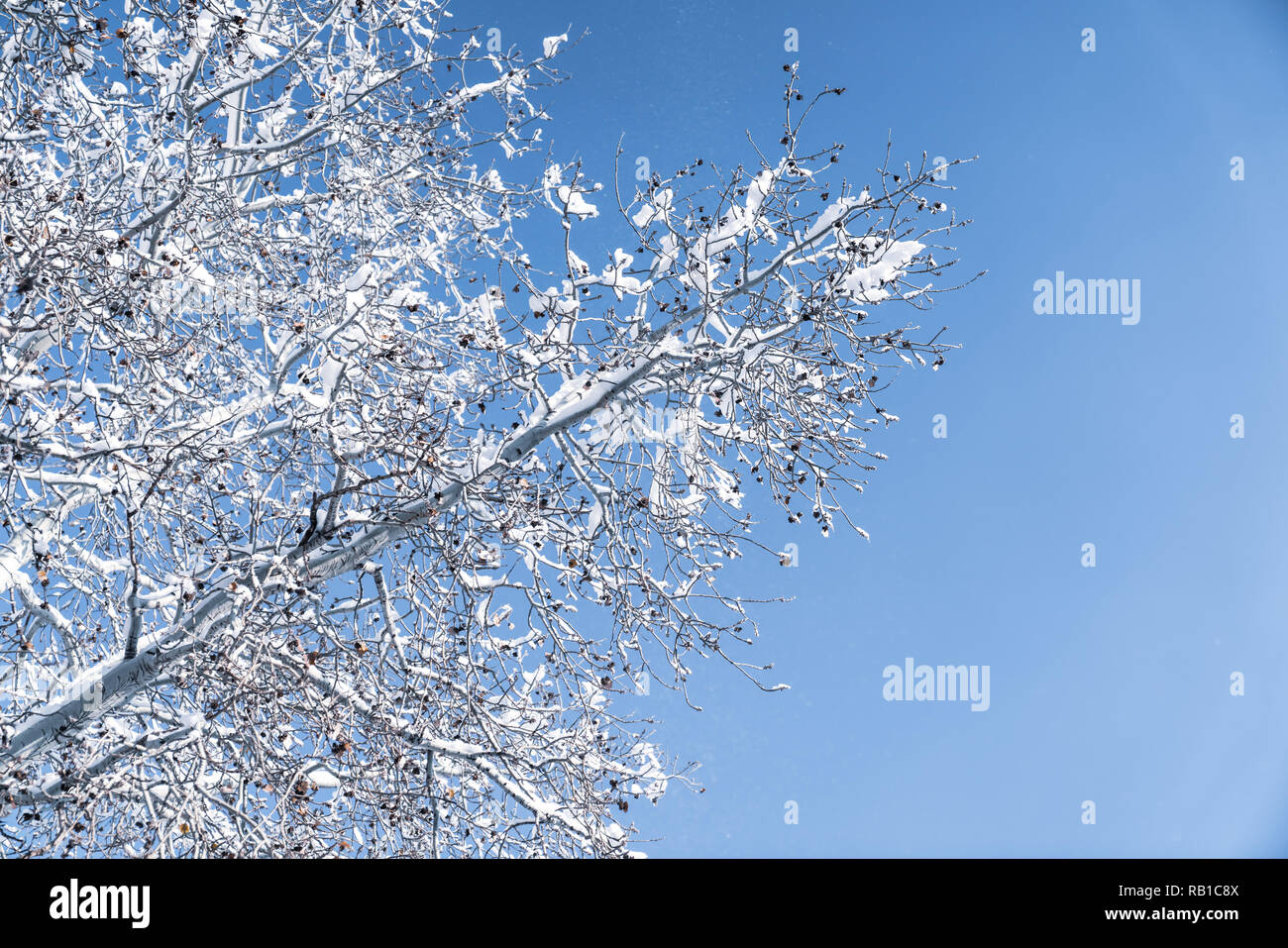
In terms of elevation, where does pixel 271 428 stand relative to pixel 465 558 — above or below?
above

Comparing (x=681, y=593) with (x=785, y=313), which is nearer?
(x=785, y=313)

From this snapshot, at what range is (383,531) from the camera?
514cm

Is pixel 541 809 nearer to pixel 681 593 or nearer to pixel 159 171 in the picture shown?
pixel 681 593

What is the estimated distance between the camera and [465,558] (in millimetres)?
5188

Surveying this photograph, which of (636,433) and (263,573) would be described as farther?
(636,433)

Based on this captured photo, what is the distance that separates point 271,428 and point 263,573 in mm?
1151
